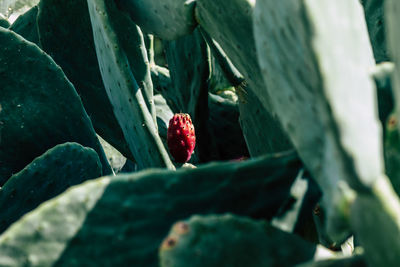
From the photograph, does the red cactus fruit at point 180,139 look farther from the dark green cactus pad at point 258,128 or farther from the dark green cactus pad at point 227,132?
the dark green cactus pad at point 227,132

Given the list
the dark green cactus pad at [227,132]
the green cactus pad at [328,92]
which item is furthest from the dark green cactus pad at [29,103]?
the green cactus pad at [328,92]

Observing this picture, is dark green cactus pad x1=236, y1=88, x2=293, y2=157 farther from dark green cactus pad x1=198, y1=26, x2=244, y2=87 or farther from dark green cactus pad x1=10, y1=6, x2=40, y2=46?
dark green cactus pad x1=10, y1=6, x2=40, y2=46

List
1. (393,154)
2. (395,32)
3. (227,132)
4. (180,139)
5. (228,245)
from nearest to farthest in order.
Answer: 1. (395,32)
2. (228,245)
3. (393,154)
4. (180,139)
5. (227,132)

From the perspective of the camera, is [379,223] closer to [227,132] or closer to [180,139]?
[180,139]

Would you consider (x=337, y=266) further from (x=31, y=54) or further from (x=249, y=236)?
(x=31, y=54)

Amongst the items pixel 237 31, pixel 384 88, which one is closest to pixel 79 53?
pixel 237 31

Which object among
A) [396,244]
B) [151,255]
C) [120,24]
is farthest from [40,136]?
[396,244]
